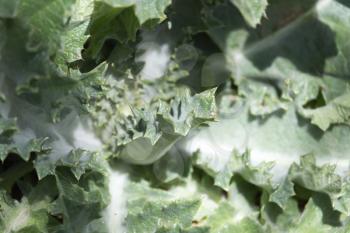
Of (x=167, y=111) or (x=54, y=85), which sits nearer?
(x=54, y=85)

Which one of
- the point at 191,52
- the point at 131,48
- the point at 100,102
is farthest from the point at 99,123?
the point at 191,52

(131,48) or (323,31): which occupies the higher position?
(131,48)

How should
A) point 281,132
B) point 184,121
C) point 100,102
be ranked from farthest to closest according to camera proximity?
point 281,132, point 100,102, point 184,121

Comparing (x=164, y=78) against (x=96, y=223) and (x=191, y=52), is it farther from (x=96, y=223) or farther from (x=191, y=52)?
(x=96, y=223)

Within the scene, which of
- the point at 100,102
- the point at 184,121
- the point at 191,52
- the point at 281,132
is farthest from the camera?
the point at 281,132

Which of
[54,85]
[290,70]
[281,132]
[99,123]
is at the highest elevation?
[54,85]

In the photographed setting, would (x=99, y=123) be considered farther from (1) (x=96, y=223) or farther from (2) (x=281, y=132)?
(2) (x=281, y=132)
